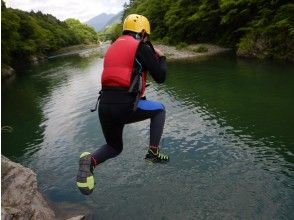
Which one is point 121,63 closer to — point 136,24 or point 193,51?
point 136,24

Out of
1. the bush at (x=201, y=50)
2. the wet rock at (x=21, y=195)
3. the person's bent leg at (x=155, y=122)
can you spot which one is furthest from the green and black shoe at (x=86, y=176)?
the bush at (x=201, y=50)

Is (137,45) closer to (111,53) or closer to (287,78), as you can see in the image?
(111,53)

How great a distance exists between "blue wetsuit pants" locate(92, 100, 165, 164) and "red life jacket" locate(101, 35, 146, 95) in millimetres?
368

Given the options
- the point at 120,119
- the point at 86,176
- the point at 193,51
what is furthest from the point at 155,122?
the point at 193,51

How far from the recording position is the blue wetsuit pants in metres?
6.18

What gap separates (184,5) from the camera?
217 ft

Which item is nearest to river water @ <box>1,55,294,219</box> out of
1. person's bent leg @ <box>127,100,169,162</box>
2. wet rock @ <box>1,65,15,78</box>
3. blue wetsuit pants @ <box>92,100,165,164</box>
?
person's bent leg @ <box>127,100,169,162</box>

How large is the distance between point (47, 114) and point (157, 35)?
4965 centimetres

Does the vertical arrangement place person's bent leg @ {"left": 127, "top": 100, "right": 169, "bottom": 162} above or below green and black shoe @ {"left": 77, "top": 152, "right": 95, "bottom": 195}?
above

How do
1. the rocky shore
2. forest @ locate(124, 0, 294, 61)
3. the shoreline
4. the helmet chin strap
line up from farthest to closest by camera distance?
1. the shoreline
2. forest @ locate(124, 0, 294, 61)
3. the rocky shore
4. the helmet chin strap

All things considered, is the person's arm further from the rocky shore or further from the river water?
the river water

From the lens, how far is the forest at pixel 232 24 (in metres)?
41.6

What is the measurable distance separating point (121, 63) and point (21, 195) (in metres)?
7.76

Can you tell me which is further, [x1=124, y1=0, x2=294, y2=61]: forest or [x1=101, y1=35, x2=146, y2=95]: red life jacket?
[x1=124, y1=0, x2=294, y2=61]: forest
